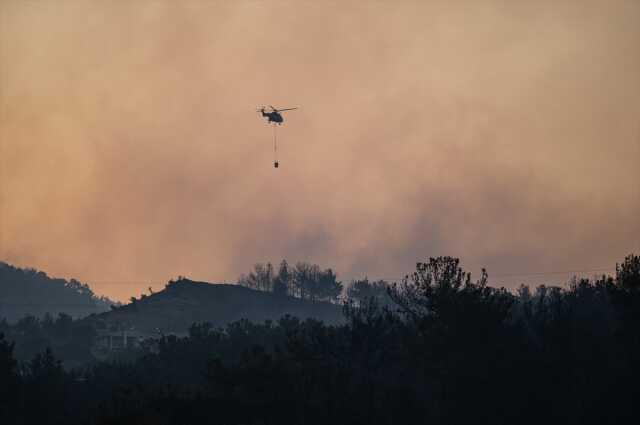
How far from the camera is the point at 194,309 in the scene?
17512 centimetres

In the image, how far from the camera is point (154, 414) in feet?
152

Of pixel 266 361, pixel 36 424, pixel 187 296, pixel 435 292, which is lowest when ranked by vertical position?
pixel 36 424

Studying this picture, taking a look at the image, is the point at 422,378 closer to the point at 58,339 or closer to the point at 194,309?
the point at 58,339

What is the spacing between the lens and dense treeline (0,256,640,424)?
5156cm

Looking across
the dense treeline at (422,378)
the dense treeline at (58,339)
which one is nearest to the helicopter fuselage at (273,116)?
the dense treeline at (422,378)

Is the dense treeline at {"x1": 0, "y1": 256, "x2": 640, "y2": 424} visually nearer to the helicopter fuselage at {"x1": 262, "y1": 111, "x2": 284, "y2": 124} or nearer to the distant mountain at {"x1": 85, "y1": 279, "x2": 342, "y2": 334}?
the helicopter fuselage at {"x1": 262, "y1": 111, "x2": 284, "y2": 124}

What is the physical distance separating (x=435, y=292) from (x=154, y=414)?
2483 centimetres

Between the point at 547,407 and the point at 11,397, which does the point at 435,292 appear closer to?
the point at 547,407

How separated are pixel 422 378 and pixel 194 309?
12028cm

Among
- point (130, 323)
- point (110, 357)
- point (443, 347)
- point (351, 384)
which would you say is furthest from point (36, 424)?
point (130, 323)

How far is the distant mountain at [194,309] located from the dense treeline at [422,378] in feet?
296

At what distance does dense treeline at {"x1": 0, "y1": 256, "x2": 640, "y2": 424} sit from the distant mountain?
9036 centimetres

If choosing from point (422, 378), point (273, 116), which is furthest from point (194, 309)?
point (422, 378)

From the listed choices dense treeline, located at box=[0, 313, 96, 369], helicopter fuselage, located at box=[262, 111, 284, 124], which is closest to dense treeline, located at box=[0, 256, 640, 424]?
helicopter fuselage, located at box=[262, 111, 284, 124]
